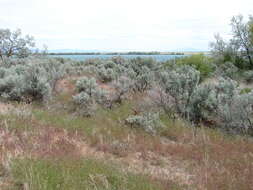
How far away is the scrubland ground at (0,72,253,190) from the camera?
3010mm

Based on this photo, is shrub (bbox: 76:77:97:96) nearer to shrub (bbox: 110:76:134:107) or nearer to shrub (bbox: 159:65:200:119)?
shrub (bbox: 110:76:134:107)

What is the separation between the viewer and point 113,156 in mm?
4484

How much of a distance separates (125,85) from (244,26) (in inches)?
507

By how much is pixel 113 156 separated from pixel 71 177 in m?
1.59

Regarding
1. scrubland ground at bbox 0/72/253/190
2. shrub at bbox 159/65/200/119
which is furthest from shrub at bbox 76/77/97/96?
shrub at bbox 159/65/200/119

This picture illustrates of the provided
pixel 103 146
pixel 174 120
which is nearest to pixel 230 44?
pixel 174 120

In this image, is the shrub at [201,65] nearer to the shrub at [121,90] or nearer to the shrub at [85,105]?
the shrub at [121,90]

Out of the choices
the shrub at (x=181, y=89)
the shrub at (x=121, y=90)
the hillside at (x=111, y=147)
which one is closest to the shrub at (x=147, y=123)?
the hillside at (x=111, y=147)

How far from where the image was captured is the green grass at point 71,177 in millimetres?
2752

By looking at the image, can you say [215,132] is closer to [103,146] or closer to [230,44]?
[103,146]

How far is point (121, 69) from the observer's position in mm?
15195

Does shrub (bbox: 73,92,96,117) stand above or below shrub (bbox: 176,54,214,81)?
below

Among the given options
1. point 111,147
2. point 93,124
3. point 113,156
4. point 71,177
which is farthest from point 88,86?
point 71,177

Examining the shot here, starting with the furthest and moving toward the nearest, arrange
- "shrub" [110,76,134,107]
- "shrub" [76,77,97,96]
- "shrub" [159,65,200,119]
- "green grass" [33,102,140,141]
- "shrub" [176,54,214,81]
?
"shrub" [176,54,214,81] < "shrub" [110,76,134,107] < "shrub" [76,77,97,96] < "shrub" [159,65,200,119] < "green grass" [33,102,140,141]
